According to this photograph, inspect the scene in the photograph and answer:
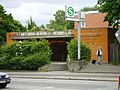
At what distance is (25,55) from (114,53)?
10077mm

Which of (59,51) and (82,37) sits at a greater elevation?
(82,37)

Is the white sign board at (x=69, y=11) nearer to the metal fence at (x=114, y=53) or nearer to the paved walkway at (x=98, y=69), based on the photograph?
the paved walkway at (x=98, y=69)

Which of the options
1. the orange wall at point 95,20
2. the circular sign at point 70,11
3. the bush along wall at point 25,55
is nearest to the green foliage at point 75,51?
the bush along wall at point 25,55

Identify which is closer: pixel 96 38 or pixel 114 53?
pixel 114 53

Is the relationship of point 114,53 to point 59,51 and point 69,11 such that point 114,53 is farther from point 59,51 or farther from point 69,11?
point 59,51

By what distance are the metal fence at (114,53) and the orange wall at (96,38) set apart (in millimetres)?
872

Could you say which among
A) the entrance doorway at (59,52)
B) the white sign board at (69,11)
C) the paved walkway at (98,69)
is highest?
the white sign board at (69,11)

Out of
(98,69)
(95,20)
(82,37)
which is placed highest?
(95,20)

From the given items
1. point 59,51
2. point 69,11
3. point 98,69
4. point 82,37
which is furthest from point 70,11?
point 59,51

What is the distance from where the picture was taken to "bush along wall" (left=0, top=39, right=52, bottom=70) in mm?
39062

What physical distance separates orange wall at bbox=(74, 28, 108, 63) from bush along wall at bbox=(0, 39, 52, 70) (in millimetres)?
7389

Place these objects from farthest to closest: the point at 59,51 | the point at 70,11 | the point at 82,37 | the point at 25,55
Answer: the point at 59,51 → the point at 82,37 → the point at 25,55 → the point at 70,11

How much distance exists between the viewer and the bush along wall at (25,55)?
1538 inches

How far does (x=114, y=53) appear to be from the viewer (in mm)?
44250
